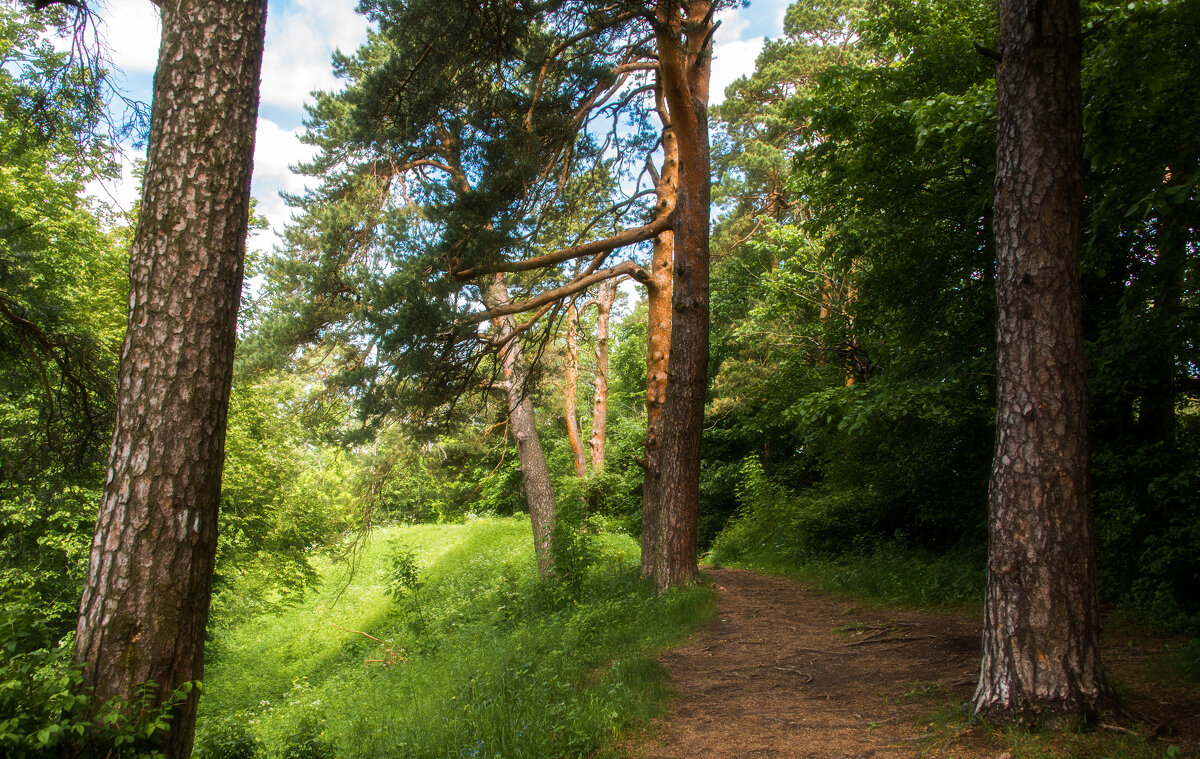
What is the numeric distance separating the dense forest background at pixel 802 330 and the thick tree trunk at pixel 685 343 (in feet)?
5.05

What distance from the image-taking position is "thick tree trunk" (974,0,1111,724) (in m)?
3.70

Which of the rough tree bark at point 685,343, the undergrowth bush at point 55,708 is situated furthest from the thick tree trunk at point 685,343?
the undergrowth bush at point 55,708

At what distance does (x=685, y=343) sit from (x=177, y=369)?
230 inches

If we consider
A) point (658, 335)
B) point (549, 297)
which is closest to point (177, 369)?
point (549, 297)

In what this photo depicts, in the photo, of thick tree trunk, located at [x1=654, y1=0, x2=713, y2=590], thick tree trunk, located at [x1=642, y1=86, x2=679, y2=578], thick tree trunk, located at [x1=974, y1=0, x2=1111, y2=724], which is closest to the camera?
thick tree trunk, located at [x1=974, y1=0, x2=1111, y2=724]

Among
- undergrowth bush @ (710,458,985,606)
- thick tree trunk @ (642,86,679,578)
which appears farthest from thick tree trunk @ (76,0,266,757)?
undergrowth bush @ (710,458,985,606)

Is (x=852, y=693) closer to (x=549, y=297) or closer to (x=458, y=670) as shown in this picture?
(x=458, y=670)

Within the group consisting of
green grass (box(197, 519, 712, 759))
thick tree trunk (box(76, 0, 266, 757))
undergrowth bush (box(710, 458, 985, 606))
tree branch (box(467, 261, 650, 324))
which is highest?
tree branch (box(467, 261, 650, 324))

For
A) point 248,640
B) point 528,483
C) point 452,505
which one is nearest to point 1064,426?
point 528,483

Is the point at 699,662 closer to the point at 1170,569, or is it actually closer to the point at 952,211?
the point at 1170,569

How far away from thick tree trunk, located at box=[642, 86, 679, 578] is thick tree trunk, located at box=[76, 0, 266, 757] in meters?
6.25

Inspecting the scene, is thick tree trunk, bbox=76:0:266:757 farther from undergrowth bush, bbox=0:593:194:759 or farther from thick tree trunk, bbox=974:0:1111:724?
thick tree trunk, bbox=974:0:1111:724

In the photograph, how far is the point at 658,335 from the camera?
10.1m

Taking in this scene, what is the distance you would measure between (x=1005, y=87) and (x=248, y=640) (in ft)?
55.7
